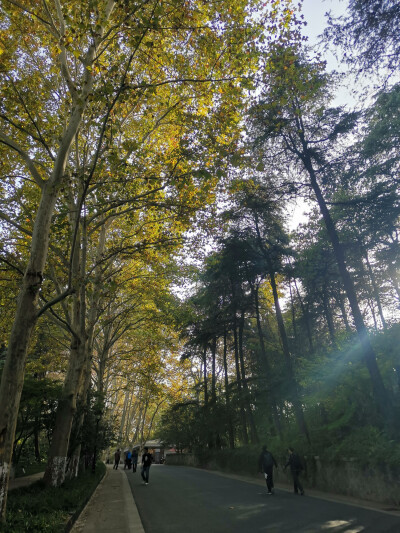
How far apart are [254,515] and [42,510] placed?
449cm

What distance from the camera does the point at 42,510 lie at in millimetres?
6789

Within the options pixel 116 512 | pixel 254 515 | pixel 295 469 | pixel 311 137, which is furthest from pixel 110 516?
pixel 311 137

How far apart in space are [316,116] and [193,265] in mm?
8655

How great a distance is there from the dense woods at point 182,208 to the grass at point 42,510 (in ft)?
1.55

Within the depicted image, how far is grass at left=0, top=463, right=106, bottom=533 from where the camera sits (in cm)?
543

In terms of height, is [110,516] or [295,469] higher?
[295,469]

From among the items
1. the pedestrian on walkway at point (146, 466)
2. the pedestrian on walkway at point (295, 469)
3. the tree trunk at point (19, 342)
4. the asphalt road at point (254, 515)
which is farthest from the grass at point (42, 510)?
the pedestrian on walkway at point (295, 469)

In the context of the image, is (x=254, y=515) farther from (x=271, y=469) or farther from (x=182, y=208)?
(x=182, y=208)

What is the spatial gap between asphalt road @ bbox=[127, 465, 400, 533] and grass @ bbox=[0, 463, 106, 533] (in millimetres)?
1656

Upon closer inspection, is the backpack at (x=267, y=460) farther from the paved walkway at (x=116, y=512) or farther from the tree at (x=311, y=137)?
the tree at (x=311, y=137)

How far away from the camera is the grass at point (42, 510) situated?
5.43m

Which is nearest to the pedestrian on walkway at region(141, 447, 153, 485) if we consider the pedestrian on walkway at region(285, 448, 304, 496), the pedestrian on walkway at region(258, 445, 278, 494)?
the pedestrian on walkway at region(258, 445, 278, 494)

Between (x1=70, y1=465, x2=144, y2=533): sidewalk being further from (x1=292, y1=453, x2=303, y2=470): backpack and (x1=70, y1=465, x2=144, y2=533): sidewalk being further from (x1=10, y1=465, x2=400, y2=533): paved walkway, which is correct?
(x1=292, y1=453, x2=303, y2=470): backpack

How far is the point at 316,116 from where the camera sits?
14594 mm
